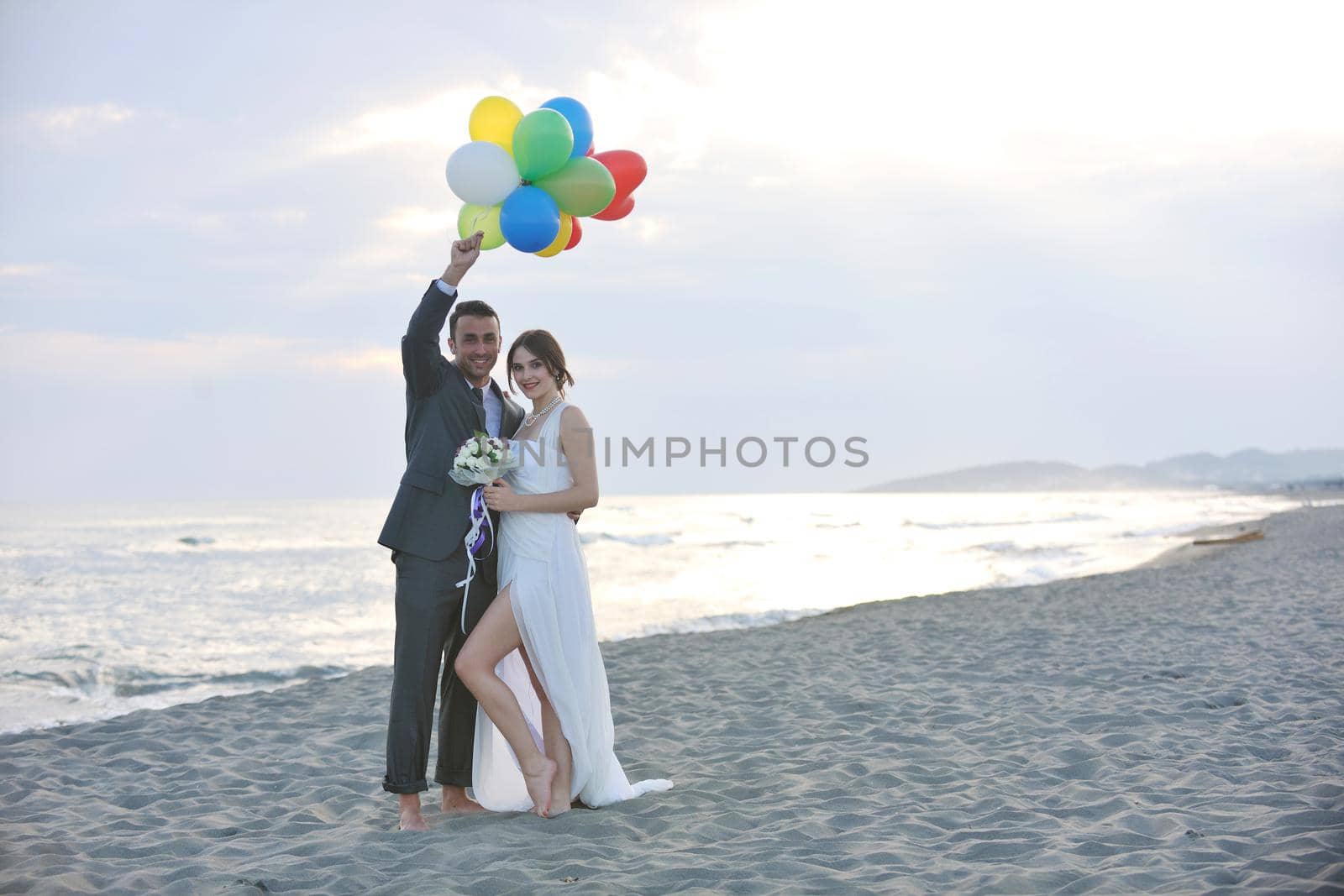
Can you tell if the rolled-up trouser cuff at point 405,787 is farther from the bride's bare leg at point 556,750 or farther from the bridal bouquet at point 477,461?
the bridal bouquet at point 477,461

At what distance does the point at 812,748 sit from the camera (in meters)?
5.29

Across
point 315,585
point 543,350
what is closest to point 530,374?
point 543,350

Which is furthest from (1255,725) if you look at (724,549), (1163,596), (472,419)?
(724,549)

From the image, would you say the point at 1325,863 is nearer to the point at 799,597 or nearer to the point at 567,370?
the point at 567,370

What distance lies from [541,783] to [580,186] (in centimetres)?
274

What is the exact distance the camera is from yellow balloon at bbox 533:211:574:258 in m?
4.78

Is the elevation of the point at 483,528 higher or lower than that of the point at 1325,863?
higher

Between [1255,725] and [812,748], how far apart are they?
2.40 meters

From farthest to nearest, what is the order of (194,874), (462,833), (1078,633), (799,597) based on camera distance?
(799,597)
(1078,633)
(462,833)
(194,874)

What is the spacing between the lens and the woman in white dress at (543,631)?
4.18 metres

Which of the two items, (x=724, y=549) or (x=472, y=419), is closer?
(x=472, y=419)

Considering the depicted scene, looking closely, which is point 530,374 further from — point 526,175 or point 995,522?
point 995,522

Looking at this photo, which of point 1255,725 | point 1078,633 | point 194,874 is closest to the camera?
point 194,874

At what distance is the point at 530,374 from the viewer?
430 cm
